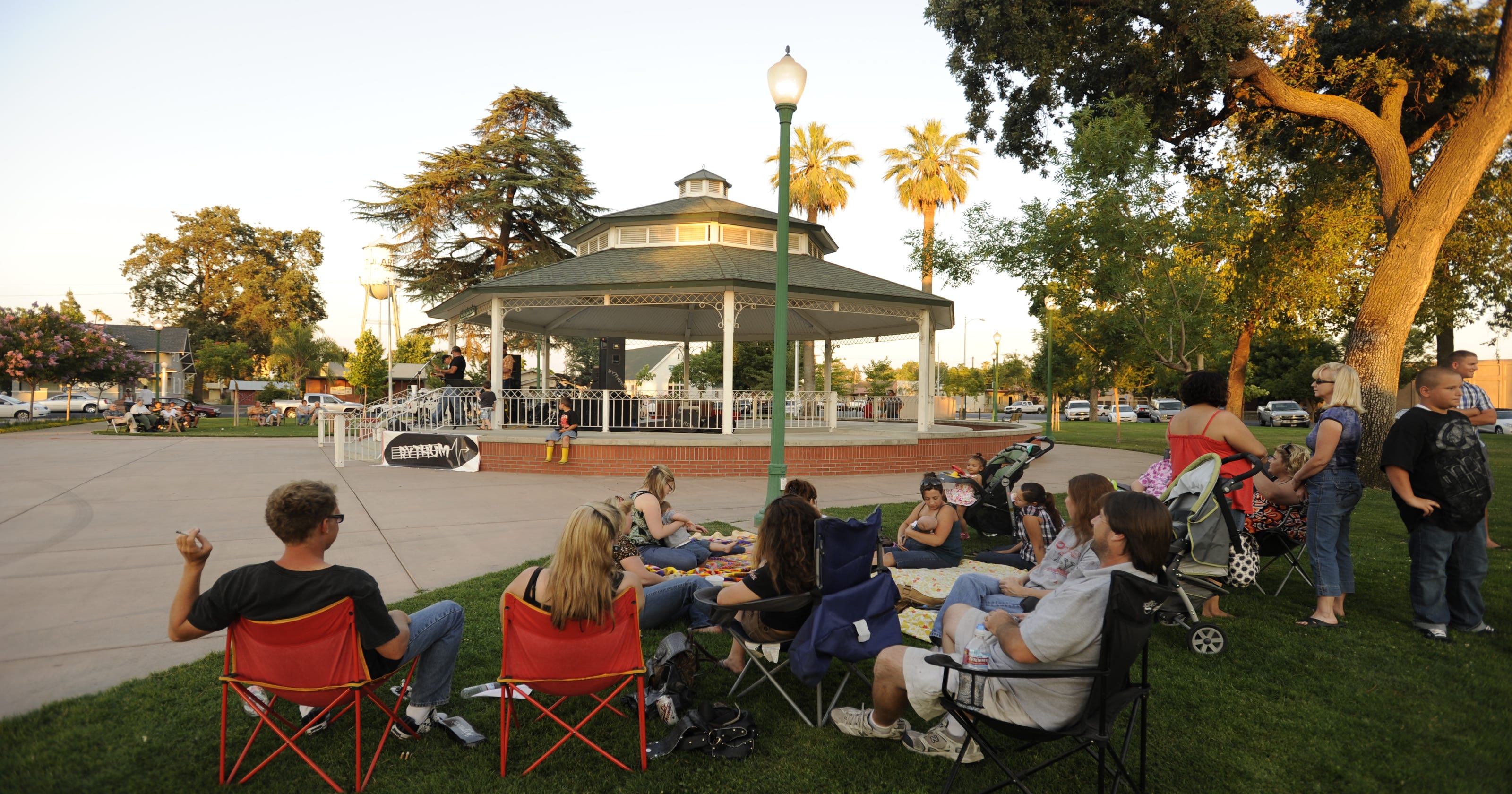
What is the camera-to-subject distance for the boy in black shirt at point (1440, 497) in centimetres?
453

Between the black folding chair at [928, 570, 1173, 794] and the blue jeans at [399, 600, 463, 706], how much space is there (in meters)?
2.12

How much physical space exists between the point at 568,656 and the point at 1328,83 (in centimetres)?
1660

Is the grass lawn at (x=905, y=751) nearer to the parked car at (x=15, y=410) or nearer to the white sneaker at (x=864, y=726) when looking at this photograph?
the white sneaker at (x=864, y=726)

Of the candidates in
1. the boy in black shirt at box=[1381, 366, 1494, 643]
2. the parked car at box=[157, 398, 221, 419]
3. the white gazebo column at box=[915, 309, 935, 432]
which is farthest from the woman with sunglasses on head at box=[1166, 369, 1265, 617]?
the parked car at box=[157, 398, 221, 419]

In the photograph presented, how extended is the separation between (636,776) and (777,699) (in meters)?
0.98

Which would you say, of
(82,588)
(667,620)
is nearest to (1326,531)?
(667,620)

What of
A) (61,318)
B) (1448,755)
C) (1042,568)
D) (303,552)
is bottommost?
(1448,755)

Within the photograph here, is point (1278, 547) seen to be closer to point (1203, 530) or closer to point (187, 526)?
point (1203, 530)

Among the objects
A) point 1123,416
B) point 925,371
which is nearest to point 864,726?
point 925,371

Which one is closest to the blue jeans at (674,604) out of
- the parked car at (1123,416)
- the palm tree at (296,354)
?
the parked car at (1123,416)

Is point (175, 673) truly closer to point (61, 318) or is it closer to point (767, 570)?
point (767, 570)

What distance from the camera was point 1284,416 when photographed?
41344 millimetres

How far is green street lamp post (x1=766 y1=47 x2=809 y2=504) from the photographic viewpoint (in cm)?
721

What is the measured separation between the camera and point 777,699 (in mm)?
3725
